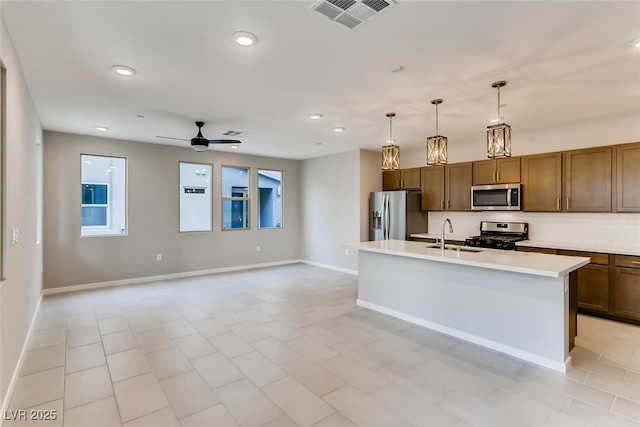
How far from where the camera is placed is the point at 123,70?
116 inches

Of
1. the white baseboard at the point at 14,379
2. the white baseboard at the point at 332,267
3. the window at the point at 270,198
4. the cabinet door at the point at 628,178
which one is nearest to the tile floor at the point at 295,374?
the white baseboard at the point at 14,379

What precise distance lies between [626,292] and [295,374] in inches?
159

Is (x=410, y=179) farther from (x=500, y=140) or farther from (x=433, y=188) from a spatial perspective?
(x=500, y=140)

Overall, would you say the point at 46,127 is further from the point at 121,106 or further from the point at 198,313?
the point at 198,313

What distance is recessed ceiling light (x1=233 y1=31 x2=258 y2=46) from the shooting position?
2.34 metres

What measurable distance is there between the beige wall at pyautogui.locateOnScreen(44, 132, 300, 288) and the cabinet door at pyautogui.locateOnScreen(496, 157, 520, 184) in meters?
4.63

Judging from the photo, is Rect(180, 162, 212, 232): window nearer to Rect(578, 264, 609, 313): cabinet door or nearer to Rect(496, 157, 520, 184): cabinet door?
Rect(496, 157, 520, 184): cabinet door

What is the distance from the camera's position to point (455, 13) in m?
2.11

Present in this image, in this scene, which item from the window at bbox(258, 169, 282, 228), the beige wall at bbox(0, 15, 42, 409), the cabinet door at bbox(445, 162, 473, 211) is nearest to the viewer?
the beige wall at bbox(0, 15, 42, 409)

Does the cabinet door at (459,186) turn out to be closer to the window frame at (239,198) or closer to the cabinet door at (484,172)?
the cabinet door at (484,172)

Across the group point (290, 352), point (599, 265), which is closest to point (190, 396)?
point (290, 352)

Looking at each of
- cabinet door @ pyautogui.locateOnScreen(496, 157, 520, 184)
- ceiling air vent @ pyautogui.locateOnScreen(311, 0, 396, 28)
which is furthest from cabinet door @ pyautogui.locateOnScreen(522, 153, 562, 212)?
ceiling air vent @ pyautogui.locateOnScreen(311, 0, 396, 28)

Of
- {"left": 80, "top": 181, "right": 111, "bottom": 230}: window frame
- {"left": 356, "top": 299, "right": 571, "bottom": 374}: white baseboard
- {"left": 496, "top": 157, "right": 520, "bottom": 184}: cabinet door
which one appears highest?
{"left": 496, "top": 157, "right": 520, "bottom": 184}: cabinet door

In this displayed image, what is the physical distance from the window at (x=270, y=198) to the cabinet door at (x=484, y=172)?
4.44m
